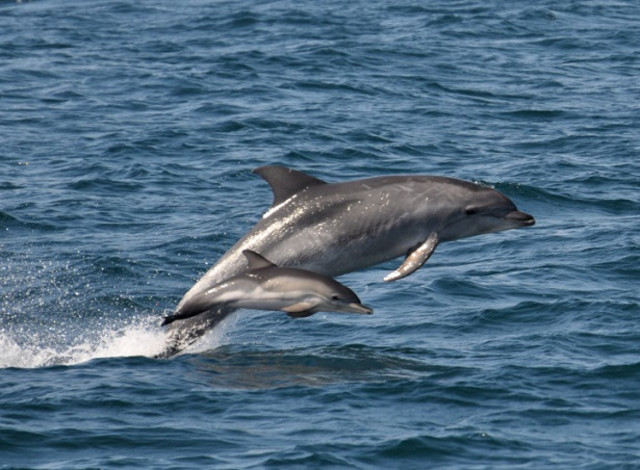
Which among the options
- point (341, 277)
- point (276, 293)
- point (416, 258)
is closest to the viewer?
point (276, 293)

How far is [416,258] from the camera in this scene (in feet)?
47.7

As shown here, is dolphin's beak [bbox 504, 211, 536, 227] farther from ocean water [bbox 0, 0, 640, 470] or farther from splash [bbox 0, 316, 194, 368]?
splash [bbox 0, 316, 194, 368]

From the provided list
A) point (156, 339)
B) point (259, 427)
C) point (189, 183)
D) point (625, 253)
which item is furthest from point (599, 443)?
point (189, 183)

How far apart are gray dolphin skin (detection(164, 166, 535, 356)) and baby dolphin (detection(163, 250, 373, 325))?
1.50 feet

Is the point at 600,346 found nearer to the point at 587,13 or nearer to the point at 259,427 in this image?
the point at 259,427

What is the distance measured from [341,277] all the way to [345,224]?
4867 mm

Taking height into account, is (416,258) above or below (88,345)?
above

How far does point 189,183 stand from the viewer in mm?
24172

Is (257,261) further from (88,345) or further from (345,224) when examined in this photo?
(88,345)

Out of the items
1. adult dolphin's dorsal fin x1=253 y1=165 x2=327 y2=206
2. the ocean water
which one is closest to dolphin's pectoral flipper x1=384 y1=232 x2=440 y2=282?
the ocean water

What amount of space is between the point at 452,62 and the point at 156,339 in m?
18.5

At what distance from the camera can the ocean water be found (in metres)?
13.2

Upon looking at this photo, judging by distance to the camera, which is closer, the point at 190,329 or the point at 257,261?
the point at 257,261

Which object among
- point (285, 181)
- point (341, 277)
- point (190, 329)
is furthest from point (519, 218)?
point (341, 277)
